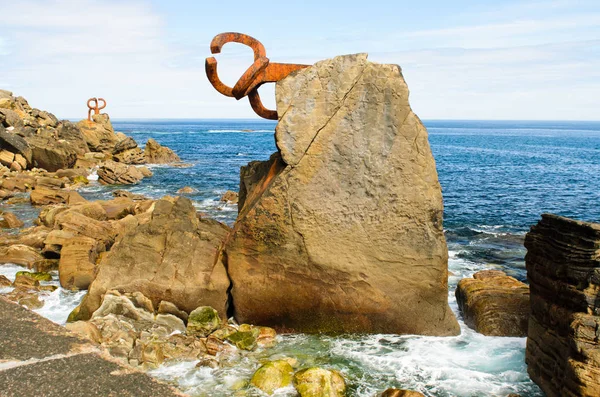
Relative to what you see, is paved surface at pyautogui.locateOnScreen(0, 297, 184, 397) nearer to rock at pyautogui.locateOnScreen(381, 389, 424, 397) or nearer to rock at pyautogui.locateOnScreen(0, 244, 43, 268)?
rock at pyautogui.locateOnScreen(381, 389, 424, 397)

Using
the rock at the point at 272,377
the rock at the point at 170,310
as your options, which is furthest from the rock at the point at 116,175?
the rock at the point at 272,377

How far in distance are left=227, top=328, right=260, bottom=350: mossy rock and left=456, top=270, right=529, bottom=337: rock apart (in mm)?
4465

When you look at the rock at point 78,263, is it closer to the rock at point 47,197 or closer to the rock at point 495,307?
the rock at point 495,307

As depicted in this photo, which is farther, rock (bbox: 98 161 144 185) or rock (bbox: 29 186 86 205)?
→ rock (bbox: 98 161 144 185)

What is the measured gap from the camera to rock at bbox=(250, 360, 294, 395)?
820 cm

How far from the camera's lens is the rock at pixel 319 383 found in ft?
26.2

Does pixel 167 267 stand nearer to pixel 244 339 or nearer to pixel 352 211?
pixel 244 339

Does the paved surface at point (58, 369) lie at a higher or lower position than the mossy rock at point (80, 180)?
higher

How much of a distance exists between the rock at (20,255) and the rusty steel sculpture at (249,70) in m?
7.61

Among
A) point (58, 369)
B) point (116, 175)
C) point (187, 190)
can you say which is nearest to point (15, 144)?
point (116, 175)

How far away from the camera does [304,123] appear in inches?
409

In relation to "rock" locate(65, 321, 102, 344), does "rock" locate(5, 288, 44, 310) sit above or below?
below

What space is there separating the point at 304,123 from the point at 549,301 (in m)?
5.29

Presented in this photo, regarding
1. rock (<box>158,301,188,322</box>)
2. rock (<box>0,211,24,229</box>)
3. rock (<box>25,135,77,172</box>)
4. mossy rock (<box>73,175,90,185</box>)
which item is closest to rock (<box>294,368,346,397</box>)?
rock (<box>158,301,188,322</box>)
